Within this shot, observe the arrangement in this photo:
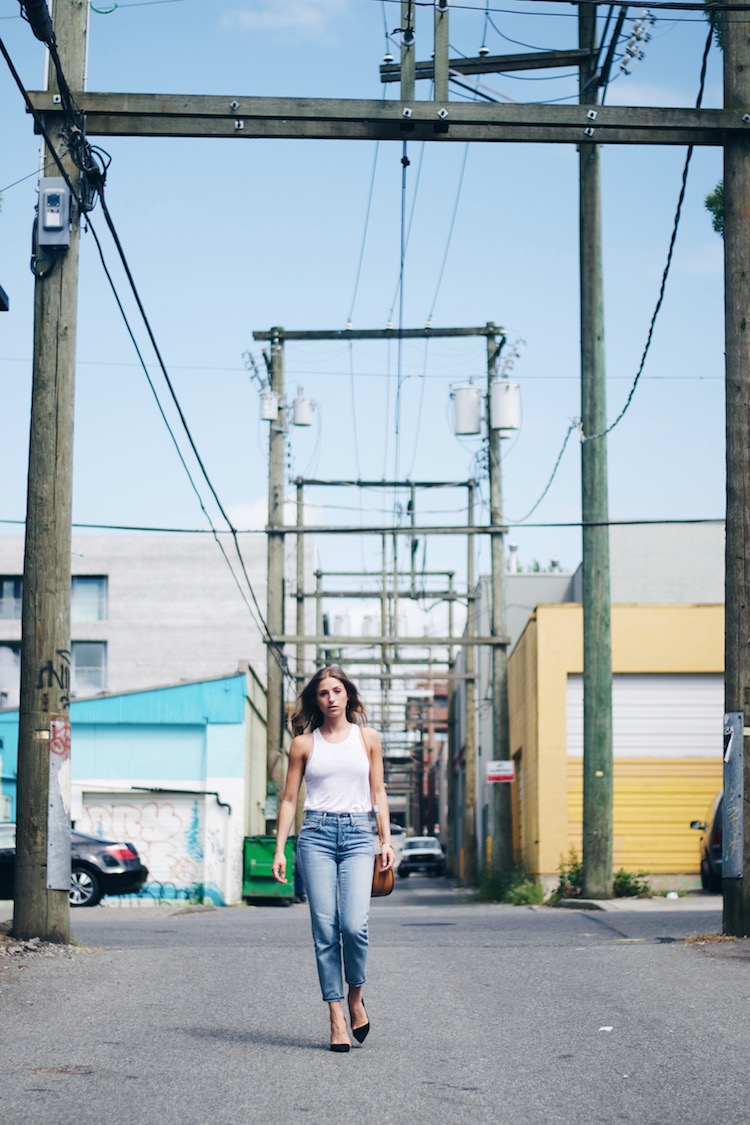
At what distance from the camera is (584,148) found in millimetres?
22359

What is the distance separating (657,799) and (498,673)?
4.06 meters

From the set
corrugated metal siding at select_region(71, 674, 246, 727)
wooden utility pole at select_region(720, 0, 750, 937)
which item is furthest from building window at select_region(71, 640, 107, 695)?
wooden utility pole at select_region(720, 0, 750, 937)

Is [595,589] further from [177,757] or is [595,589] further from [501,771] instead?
[177,757]

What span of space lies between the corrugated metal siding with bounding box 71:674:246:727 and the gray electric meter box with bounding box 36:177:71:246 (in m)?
22.6

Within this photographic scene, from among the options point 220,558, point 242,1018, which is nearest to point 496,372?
point 242,1018

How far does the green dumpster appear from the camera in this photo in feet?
96.2

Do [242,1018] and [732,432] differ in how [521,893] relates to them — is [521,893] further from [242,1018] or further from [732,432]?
[242,1018]

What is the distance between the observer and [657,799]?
91.9 feet

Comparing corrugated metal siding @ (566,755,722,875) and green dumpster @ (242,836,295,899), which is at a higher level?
corrugated metal siding @ (566,755,722,875)

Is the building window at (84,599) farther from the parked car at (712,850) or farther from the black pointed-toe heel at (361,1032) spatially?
the black pointed-toe heel at (361,1032)

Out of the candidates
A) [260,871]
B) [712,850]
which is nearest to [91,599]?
[260,871]

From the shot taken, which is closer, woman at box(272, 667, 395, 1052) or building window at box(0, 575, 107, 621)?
woman at box(272, 667, 395, 1052)

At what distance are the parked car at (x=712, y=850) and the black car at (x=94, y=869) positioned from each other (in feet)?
27.5

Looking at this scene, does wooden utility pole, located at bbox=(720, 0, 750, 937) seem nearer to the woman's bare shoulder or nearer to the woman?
the woman
